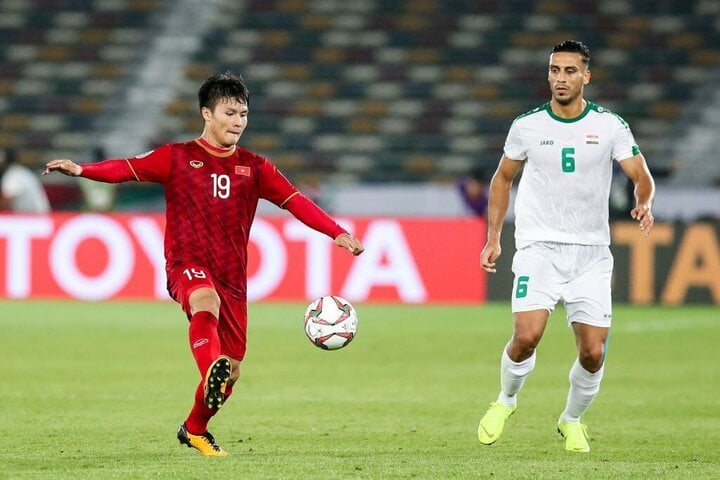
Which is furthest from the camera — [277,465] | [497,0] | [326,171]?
[497,0]

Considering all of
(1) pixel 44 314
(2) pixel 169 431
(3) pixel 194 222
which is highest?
(3) pixel 194 222

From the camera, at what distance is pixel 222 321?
23.1 feet

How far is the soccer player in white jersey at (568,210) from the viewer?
7.41 metres

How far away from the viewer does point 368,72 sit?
2639 centimetres

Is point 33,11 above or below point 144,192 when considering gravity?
above

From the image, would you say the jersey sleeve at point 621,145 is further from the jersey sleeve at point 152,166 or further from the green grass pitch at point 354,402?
the jersey sleeve at point 152,166

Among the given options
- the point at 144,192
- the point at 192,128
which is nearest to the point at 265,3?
the point at 192,128

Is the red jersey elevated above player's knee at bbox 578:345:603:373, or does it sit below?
above

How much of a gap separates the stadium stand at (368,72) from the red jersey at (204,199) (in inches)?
683

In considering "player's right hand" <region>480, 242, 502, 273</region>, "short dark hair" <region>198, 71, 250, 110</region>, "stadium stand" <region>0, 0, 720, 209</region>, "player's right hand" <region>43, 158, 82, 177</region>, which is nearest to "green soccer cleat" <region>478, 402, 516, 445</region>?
"player's right hand" <region>480, 242, 502, 273</region>

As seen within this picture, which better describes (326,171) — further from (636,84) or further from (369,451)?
(369,451)

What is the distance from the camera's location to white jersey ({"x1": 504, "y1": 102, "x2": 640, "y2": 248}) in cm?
745

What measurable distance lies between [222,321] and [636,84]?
1974cm

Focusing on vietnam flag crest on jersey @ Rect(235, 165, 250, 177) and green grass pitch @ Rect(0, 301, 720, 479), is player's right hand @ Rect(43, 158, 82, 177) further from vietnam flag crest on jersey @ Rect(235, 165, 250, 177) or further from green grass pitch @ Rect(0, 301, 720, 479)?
green grass pitch @ Rect(0, 301, 720, 479)
